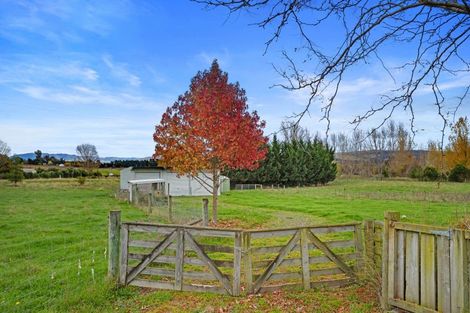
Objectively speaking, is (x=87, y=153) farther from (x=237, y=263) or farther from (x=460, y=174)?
(x=237, y=263)

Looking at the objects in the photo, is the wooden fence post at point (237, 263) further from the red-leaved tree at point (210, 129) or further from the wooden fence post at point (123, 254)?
the red-leaved tree at point (210, 129)

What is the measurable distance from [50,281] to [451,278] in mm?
7355

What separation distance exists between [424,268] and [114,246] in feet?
18.9

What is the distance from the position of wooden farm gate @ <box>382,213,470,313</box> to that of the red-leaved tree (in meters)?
8.26

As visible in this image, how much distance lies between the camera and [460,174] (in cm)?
4331

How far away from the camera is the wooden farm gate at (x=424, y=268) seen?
4.64m

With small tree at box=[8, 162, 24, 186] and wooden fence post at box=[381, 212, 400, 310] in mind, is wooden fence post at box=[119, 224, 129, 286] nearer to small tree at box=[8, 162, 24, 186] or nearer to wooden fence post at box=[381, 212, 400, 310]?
wooden fence post at box=[381, 212, 400, 310]

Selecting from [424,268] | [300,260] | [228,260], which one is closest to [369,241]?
[300,260]

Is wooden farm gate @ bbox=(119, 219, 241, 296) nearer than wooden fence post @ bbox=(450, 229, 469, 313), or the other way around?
wooden fence post @ bbox=(450, 229, 469, 313)

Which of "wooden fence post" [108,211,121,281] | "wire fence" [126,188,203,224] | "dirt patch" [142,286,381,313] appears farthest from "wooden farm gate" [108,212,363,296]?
"wire fence" [126,188,203,224]

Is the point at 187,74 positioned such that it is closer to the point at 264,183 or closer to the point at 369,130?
the point at 369,130

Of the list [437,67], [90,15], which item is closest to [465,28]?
[437,67]

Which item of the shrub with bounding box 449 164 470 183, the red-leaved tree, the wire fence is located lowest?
the wire fence

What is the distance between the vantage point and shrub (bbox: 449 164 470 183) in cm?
4212
